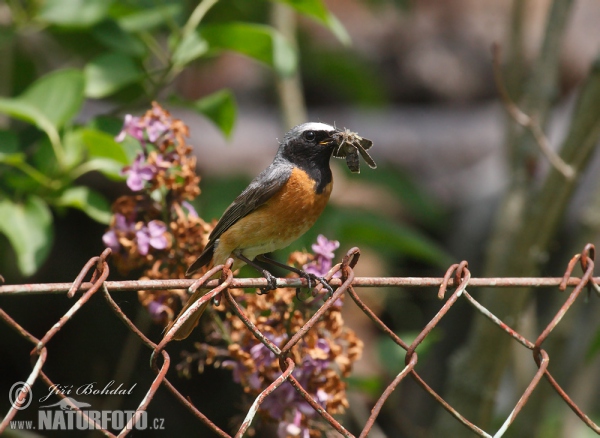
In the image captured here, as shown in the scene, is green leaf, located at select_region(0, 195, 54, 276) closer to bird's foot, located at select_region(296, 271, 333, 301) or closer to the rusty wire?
the rusty wire

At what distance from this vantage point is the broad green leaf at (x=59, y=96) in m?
2.90

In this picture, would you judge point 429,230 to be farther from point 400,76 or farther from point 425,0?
point 425,0

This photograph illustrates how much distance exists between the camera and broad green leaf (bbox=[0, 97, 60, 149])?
8.96 feet

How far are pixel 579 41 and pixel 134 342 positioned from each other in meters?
9.14

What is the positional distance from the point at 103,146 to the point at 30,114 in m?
0.29

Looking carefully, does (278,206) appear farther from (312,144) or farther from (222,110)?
(222,110)

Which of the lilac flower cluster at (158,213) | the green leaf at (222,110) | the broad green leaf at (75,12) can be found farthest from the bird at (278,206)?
the broad green leaf at (75,12)

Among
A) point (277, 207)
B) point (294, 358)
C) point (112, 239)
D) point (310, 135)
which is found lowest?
point (294, 358)

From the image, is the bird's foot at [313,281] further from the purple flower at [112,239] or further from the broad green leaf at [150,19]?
the broad green leaf at [150,19]

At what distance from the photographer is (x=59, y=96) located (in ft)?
9.67

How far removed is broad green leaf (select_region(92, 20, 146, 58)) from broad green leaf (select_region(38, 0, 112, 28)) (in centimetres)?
4

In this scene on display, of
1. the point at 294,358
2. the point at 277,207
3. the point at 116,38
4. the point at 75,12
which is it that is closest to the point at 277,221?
the point at 277,207

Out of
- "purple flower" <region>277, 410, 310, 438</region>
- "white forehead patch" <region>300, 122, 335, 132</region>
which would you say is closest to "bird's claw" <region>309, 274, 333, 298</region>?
"purple flower" <region>277, 410, 310, 438</region>

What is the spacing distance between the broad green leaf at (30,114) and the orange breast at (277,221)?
0.78 m
